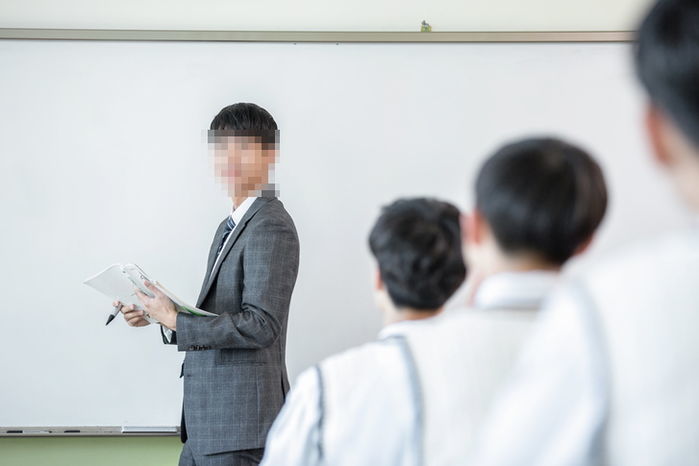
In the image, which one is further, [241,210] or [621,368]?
[241,210]

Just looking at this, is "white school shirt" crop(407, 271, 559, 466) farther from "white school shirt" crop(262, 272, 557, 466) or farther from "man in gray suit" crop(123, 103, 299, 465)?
"man in gray suit" crop(123, 103, 299, 465)

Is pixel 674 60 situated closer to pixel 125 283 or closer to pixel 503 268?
pixel 503 268

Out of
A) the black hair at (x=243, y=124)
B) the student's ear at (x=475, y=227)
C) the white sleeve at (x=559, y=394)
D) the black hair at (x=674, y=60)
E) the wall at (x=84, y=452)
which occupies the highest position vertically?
the black hair at (x=243, y=124)

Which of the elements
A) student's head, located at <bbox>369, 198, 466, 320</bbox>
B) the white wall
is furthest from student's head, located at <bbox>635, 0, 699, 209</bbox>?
the white wall

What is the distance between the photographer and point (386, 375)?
0.91m

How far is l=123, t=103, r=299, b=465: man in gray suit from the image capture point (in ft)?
5.62

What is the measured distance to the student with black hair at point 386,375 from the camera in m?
0.90

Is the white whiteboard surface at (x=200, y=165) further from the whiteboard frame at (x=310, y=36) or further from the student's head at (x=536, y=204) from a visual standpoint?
the student's head at (x=536, y=204)

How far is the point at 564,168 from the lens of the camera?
793 millimetres

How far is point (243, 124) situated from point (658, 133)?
1.36 meters

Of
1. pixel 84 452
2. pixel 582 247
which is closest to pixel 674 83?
pixel 582 247

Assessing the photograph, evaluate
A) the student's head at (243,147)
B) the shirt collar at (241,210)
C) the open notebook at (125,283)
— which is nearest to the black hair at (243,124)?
the student's head at (243,147)

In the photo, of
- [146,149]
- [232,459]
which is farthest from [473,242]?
[146,149]

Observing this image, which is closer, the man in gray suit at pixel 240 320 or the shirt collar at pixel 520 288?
the shirt collar at pixel 520 288
